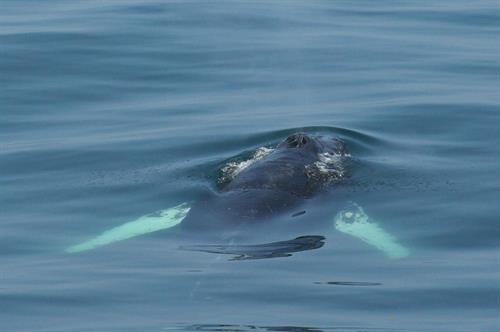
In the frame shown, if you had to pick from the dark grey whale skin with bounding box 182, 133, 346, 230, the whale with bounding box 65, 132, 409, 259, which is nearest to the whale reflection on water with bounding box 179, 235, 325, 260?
the whale with bounding box 65, 132, 409, 259

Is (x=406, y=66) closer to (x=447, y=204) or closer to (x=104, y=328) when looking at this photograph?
(x=447, y=204)

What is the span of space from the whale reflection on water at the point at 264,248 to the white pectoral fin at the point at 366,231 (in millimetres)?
601

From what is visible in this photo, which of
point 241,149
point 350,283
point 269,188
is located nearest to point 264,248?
point 350,283

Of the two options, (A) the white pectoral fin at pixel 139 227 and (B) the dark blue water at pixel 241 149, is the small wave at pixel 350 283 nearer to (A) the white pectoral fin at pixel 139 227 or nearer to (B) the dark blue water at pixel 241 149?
(B) the dark blue water at pixel 241 149

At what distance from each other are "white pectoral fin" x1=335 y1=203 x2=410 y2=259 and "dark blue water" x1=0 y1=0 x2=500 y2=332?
0.18 m

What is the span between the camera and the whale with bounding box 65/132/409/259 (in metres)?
17.3

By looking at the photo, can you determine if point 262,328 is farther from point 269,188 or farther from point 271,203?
Result: point 269,188

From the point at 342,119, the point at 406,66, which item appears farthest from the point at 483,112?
the point at 406,66

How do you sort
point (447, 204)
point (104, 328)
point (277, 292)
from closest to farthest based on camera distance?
point (104, 328), point (277, 292), point (447, 204)

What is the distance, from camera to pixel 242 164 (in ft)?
69.4

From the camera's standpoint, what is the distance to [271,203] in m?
18.6

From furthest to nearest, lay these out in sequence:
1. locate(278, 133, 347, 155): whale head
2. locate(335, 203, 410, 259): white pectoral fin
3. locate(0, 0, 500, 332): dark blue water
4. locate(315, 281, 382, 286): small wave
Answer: locate(278, 133, 347, 155): whale head → locate(335, 203, 410, 259): white pectoral fin → locate(315, 281, 382, 286): small wave → locate(0, 0, 500, 332): dark blue water

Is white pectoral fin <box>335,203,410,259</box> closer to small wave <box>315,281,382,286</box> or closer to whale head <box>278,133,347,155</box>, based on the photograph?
small wave <box>315,281,382,286</box>

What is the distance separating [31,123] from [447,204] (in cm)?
948
